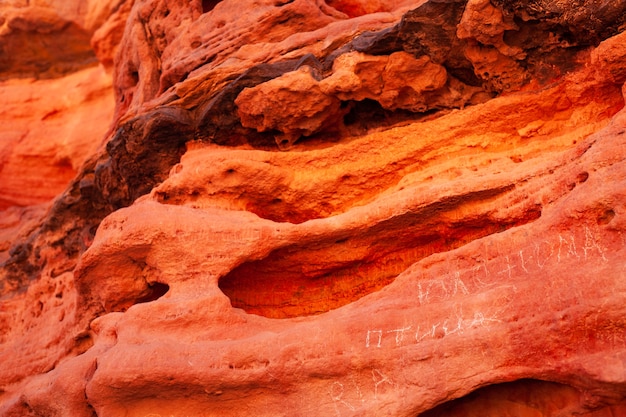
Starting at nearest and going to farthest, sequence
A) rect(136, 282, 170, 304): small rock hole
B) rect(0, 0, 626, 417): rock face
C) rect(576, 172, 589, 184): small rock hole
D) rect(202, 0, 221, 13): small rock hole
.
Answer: rect(0, 0, 626, 417): rock face
rect(576, 172, 589, 184): small rock hole
rect(136, 282, 170, 304): small rock hole
rect(202, 0, 221, 13): small rock hole

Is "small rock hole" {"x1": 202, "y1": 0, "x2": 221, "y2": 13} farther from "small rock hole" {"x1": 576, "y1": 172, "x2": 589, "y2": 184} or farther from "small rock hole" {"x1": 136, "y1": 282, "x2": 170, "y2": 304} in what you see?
"small rock hole" {"x1": 576, "y1": 172, "x2": 589, "y2": 184}

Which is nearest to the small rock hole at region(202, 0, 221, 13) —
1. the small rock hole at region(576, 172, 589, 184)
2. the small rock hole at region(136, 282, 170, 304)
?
the small rock hole at region(136, 282, 170, 304)

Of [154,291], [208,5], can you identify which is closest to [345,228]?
[154,291]

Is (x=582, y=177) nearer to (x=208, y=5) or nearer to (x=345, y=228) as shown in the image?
(x=345, y=228)

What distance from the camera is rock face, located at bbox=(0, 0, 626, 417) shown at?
4.45 meters

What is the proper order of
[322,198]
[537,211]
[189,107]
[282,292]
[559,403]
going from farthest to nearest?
1. [189,107]
2. [322,198]
3. [282,292]
4. [537,211]
5. [559,403]

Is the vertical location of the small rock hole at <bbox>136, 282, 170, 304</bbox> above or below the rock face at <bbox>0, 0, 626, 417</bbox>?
below

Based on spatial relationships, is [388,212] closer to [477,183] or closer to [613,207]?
[477,183]

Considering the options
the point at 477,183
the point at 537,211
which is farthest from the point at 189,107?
the point at 537,211

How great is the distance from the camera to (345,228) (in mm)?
5938

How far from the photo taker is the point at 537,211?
5.19 metres

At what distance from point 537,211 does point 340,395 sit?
6.81 feet

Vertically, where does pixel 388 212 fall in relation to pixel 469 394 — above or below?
above

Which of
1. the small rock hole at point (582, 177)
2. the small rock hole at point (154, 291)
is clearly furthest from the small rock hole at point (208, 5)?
the small rock hole at point (582, 177)
